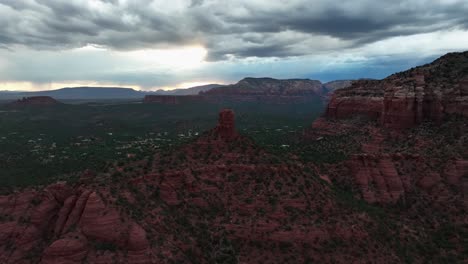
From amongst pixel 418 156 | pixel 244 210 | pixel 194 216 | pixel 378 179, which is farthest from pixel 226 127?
pixel 418 156

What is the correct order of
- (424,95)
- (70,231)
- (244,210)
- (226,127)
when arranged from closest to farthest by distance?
(70,231) → (244,210) → (226,127) → (424,95)

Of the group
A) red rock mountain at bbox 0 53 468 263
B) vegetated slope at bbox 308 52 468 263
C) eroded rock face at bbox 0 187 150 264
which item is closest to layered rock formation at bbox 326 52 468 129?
vegetated slope at bbox 308 52 468 263

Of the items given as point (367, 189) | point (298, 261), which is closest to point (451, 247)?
point (367, 189)

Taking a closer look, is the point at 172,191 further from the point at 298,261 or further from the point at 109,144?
the point at 109,144

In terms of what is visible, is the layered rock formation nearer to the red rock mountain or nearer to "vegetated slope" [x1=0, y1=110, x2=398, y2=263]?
the red rock mountain

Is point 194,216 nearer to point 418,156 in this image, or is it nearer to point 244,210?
point 244,210
